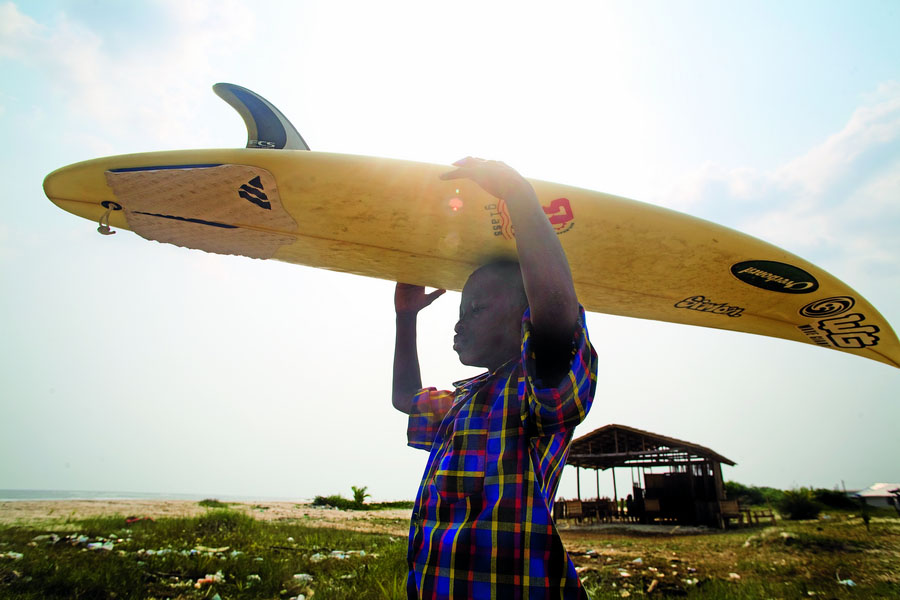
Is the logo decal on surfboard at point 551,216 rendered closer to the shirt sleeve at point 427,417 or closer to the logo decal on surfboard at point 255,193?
the shirt sleeve at point 427,417

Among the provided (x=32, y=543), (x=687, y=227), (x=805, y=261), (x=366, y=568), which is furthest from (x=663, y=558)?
(x=32, y=543)

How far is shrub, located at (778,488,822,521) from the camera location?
14156mm

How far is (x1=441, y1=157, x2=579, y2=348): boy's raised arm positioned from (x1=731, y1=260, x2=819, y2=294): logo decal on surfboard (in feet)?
5.51

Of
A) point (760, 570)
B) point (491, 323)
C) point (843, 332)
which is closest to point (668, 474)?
point (760, 570)

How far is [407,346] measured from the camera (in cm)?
202

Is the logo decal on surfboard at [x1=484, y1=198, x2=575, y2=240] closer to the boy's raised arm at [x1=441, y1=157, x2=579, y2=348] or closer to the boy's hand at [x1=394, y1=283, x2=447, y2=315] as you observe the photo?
the boy's hand at [x1=394, y1=283, x2=447, y2=315]

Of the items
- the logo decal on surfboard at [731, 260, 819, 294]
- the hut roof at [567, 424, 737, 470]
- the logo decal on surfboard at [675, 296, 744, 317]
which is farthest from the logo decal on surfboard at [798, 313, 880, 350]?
the hut roof at [567, 424, 737, 470]

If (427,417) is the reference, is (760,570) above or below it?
below

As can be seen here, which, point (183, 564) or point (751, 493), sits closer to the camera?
point (183, 564)

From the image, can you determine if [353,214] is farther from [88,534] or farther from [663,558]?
[663,558]

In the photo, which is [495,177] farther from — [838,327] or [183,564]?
[183,564]

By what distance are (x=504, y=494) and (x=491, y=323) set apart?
57 centimetres

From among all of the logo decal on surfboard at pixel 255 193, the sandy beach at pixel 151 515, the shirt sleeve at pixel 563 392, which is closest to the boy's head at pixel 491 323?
the shirt sleeve at pixel 563 392

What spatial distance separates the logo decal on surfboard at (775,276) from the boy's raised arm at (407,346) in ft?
5.11
